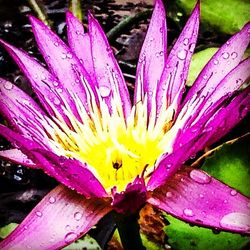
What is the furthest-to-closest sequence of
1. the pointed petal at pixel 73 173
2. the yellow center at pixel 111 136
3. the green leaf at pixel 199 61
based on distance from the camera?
the green leaf at pixel 199 61
the yellow center at pixel 111 136
the pointed petal at pixel 73 173

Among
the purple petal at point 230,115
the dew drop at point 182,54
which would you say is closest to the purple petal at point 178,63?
the dew drop at point 182,54

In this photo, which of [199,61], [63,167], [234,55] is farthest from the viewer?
[199,61]

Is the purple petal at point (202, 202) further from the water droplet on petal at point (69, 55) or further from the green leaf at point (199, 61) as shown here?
the green leaf at point (199, 61)

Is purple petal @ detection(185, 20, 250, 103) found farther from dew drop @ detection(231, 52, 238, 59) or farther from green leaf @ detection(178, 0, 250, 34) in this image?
green leaf @ detection(178, 0, 250, 34)

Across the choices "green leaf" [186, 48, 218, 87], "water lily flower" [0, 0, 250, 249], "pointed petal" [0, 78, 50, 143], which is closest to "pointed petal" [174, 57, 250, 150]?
"water lily flower" [0, 0, 250, 249]

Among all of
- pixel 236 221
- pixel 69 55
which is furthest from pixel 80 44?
pixel 236 221

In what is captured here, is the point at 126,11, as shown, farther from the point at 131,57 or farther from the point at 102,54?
the point at 102,54

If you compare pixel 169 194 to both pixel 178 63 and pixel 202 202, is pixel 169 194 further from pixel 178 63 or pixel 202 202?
pixel 178 63
